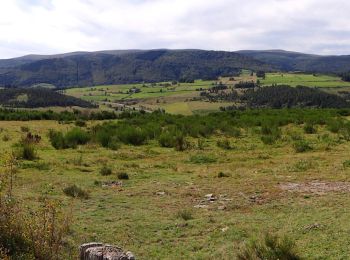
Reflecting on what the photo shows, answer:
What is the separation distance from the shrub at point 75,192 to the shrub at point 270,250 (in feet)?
19.2

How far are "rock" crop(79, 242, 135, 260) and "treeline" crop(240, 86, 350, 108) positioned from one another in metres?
93.1

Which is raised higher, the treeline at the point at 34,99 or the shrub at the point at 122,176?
the shrub at the point at 122,176

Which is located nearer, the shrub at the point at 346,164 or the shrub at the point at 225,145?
the shrub at the point at 346,164

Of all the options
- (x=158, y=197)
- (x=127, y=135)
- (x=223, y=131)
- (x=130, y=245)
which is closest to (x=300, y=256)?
(x=130, y=245)

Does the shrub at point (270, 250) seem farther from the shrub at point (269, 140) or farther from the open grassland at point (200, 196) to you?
the shrub at point (269, 140)

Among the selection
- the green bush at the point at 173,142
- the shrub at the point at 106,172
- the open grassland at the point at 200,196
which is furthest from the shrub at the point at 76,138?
the shrub at the point at 106,172

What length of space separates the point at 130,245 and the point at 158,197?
3.96 m

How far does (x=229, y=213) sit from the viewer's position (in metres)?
10.8

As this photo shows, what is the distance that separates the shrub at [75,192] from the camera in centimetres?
1223

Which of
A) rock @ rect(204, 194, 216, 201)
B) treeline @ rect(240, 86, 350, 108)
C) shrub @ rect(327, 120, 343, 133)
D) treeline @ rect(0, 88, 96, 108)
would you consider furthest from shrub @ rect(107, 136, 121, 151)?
treeline @ rect(0, 88, 96, 108)

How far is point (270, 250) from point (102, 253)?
3.13 meters

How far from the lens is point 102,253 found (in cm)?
564

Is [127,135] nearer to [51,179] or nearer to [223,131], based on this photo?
[223,131]

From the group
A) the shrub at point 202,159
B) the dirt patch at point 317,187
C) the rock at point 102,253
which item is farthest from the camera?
the shrub at point 202,159
